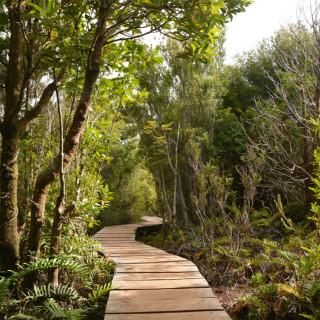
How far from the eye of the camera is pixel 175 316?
6.34 ft

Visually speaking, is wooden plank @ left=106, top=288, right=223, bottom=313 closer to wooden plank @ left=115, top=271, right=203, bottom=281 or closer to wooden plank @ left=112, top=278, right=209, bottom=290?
wooden plank @ left=112, top=278, right=209, bottom=290

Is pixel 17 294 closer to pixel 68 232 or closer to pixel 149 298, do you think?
pixel 68 232

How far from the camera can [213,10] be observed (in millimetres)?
2279

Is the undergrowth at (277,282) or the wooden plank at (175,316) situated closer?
the wooden plank at (175,316)

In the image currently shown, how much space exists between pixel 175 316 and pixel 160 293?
0.41m

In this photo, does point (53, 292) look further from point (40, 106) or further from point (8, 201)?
point (40, 106)

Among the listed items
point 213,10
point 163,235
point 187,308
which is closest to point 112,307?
point 187,308

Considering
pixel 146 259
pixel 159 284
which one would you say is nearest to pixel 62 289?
pixel 159 284

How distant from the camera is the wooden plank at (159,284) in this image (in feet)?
8.11

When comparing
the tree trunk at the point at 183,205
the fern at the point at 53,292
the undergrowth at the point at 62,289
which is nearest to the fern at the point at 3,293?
the undergrowth at the point at 62,289

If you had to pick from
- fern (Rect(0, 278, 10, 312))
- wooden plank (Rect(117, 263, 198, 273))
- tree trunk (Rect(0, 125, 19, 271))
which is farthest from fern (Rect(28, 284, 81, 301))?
wooden plank (Rect(117, 263, 198, 273))

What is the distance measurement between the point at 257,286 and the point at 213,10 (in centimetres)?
358

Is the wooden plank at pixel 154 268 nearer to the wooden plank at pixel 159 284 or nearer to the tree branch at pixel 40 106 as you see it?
the wooden plank at pixel 159 284

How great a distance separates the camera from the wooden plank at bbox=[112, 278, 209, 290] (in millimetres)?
2473
